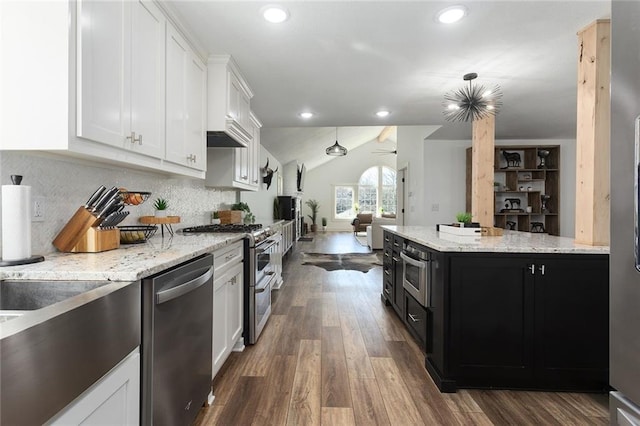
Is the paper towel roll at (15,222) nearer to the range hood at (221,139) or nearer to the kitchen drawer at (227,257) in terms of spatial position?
the kitchen drawer at (227,257)

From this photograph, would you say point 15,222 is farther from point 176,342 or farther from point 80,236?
point 176,342

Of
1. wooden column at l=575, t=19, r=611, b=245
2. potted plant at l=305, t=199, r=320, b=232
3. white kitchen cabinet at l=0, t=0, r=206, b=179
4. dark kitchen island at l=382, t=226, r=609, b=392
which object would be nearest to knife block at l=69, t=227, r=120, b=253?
white kitchen cabinet at l=0, t=0, r=206, b=179

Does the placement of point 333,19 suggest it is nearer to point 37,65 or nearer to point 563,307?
point 37,65

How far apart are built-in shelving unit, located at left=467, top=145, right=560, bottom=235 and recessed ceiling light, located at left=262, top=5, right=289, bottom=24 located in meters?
4.71

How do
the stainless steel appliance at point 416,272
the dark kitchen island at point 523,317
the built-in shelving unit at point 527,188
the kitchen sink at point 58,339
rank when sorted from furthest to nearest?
1. the built-in shelving unit at point 527,188
2. the stainless steel appliance at point 416,272
3. the dark kitchen island at point 523,317
4. the kitchen sink at point 58,339

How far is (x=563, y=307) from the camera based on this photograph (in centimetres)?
184

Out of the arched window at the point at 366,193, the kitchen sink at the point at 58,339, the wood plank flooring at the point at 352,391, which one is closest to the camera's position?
the kitchen sink at the point at 58,339

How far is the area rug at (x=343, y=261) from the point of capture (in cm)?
554

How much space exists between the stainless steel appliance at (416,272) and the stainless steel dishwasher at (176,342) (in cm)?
143

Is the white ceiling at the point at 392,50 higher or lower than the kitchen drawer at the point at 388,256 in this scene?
higher

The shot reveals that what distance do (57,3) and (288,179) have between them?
909 centimetres

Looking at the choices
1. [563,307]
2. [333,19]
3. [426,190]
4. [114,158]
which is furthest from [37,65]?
[426,190]

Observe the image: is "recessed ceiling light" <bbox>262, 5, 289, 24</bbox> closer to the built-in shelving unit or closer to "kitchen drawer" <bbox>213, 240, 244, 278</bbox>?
"kitchen drawer" <bbox>213, 240, 244, 278</bbox>

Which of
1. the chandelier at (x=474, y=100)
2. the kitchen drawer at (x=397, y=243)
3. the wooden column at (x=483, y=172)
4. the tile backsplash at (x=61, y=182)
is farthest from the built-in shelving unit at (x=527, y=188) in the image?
the tile backsplash at (x=61, y=182)
